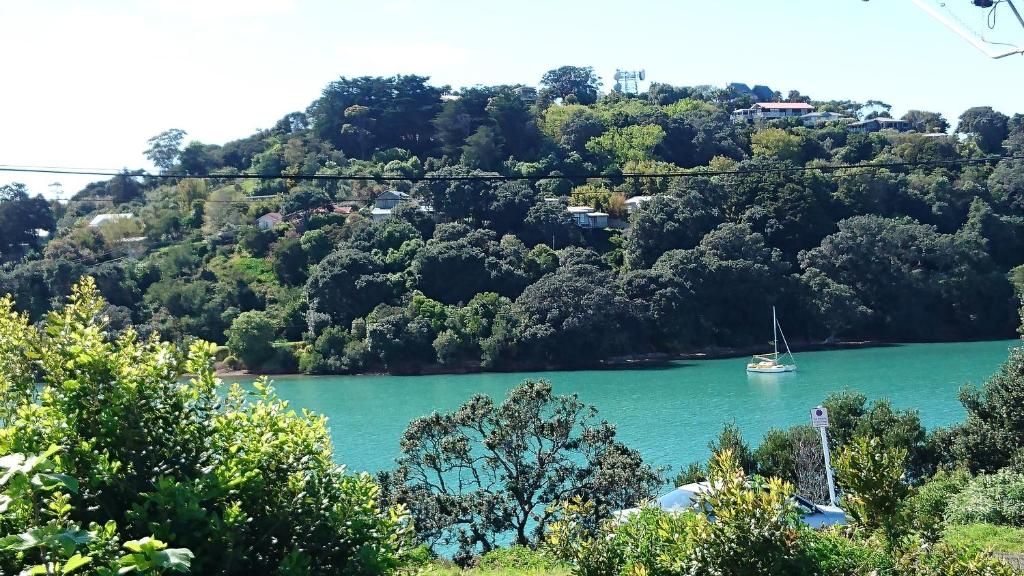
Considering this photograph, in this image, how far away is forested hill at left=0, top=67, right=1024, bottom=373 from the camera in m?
43.7

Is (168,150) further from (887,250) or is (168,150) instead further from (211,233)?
(887,250)

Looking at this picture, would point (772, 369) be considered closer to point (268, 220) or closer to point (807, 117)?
point (268, 220)

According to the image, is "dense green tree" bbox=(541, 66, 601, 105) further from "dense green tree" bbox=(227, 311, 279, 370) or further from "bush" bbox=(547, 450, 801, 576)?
"bush" bbox=(547, 450, 801, 576)

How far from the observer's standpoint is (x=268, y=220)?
5344 centimetres

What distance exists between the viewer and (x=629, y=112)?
69312 millimetres

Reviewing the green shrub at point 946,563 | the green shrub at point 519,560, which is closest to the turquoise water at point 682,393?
the green shrub at point 519,560

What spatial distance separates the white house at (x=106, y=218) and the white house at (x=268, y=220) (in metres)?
8.35

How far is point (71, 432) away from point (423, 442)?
1209 cm

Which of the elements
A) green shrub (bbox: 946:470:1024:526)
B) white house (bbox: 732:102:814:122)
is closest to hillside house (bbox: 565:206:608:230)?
white house (bbox: 732:102:814:122)

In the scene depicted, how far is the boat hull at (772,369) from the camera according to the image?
40.0 metres

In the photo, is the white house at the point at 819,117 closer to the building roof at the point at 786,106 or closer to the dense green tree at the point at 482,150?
the building roof at the point at 786,106

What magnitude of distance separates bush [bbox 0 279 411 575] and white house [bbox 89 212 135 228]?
5287 centimetres

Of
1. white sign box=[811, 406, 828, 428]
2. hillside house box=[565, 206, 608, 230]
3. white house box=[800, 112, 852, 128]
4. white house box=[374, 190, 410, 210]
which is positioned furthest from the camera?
white house box=[800, 112, 852, 128]

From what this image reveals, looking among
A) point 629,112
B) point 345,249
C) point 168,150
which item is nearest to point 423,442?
point 345,249
